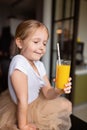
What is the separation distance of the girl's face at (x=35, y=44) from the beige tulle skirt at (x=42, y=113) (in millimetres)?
275

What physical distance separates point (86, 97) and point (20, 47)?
8.31ft

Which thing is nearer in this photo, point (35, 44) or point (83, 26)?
point (35, 44)

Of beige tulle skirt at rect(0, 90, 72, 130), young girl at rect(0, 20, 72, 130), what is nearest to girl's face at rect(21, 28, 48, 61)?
young girl at rect(0, 20, 72, 130)

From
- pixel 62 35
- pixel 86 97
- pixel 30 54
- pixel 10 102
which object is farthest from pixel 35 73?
pixel 86 97

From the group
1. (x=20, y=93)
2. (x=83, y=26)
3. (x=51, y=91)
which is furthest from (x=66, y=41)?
(x=20, y=93)

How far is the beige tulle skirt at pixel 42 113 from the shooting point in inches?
35.7

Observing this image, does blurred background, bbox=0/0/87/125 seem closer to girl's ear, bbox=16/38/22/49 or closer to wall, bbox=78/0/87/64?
wall, bbox=78/0/87/64

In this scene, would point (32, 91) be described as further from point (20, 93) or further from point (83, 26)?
point (83, 26)

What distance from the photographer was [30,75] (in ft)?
2.88

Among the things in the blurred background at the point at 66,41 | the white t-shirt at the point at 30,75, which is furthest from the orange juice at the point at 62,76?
the blurred background at the point at 66,41

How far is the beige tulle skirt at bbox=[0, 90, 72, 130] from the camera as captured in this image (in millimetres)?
907

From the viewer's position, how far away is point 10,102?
0.97 meters

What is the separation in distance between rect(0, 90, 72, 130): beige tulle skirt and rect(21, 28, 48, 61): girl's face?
0.90 feet

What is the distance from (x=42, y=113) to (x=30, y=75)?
23 cm
